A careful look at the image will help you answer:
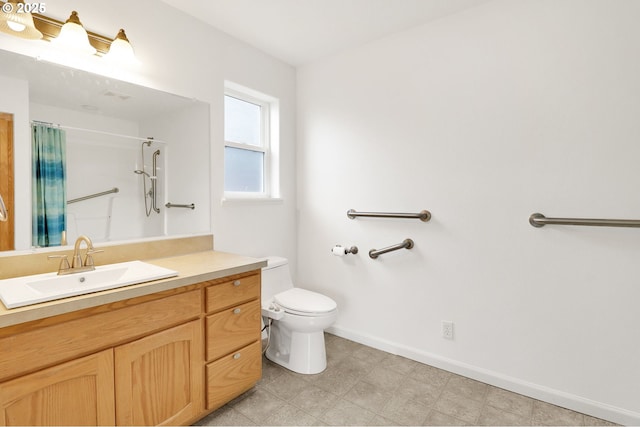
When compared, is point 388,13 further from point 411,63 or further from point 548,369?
point 548,369

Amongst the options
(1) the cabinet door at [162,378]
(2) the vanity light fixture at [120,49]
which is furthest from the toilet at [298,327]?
(2) the vanity light fixture at [120,49]

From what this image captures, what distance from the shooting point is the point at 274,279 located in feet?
7.66

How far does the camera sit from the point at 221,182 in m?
2.21

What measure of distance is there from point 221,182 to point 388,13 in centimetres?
152

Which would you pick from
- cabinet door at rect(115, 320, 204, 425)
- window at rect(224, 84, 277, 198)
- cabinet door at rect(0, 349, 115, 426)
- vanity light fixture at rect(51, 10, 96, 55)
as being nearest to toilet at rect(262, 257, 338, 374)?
cabinet door at rect(115, 320, 204, 425)

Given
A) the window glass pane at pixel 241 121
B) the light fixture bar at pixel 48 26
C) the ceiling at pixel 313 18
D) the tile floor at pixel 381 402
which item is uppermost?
the ceiling at pixel 313 18

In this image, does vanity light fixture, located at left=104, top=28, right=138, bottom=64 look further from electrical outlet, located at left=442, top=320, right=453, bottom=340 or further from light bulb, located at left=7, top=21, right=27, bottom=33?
electrical outlet, located at left=442, top=320, right=453, bottom=340

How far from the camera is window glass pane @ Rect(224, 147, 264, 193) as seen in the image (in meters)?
2.43

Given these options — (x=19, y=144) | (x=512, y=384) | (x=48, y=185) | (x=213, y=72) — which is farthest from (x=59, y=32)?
(x=512, y=384)

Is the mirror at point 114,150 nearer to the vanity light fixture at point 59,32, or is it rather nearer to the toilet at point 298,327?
the vanity light fixture at point 59,32

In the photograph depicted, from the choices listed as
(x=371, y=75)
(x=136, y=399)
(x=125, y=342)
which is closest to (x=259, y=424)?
(x=136, y=399)

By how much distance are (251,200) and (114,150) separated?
0.92 meters

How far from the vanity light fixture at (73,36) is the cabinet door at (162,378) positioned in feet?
4.53

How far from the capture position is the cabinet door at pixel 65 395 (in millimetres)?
1022
